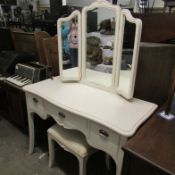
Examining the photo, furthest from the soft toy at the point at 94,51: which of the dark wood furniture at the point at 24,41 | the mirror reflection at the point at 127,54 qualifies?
the dark wood furniture at the point at 24,41

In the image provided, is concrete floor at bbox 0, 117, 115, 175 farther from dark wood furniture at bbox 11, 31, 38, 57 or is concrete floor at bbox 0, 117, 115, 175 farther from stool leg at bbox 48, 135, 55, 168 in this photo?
dark wood furniture at bbox 11, 31, 38, 57

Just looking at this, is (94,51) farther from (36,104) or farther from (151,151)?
(151,151)

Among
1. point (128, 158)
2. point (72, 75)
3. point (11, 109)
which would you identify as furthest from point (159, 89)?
point (11, 109)

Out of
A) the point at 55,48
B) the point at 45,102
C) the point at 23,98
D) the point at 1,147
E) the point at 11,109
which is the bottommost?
the point at 1,147

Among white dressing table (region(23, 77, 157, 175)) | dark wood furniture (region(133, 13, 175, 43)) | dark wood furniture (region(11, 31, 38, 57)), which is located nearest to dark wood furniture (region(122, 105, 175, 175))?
white dressing table (region(23, 77, 157, 175))

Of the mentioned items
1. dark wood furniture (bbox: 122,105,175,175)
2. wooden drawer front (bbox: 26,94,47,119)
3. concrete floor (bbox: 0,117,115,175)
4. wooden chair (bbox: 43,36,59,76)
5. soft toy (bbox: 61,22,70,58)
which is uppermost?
soft toy (bbox: 61,22,70,58)

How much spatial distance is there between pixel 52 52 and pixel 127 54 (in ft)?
2.98

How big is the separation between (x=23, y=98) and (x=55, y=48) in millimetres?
580

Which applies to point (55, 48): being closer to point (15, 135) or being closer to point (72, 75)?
point (72, 75)

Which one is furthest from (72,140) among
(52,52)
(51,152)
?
(52,52)

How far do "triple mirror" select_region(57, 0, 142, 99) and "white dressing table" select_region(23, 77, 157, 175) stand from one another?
9 centimetres

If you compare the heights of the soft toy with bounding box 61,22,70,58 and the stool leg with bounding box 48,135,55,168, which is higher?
the soft toy with bounding box 61,22,70,58

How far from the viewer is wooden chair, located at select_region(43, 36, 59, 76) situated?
1.73m

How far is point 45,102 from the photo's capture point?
134 cm
